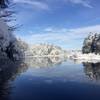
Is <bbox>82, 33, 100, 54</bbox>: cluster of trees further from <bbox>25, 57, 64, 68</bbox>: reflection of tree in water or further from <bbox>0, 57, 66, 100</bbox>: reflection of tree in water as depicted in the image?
<bbox>0, 57, 66, 100</bbox>: reflection of tree in water

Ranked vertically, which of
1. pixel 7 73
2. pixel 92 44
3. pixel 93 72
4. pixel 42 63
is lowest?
pixel 42 63

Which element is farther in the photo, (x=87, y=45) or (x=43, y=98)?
(x=87, y=45)

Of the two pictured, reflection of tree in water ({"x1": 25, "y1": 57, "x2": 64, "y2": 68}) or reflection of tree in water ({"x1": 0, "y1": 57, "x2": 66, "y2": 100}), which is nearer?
reflection of tree in water ({"x1": 0, "y1": 57, "x2": 66, "y2": 100})

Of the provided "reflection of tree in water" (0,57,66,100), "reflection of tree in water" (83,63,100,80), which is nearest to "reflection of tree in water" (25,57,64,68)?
"reflection of tree in water" (0,57,66,100)

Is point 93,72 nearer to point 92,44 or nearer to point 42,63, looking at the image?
point 42,63

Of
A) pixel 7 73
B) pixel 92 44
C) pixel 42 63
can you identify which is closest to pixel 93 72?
Answer: pixel 7 73

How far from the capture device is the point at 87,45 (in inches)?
5069

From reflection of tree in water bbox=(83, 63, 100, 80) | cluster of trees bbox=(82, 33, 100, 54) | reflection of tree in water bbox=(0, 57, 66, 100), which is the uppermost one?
cluster of trees bbox=(82, 33, 100, 54)

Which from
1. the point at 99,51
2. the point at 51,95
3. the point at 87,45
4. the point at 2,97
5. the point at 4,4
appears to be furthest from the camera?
the point at 87,45

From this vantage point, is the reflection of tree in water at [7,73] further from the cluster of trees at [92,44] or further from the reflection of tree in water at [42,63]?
the cluster of trees at [92,44]

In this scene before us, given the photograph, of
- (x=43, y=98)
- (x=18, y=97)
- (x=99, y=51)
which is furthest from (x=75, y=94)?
(x=99, y=51)

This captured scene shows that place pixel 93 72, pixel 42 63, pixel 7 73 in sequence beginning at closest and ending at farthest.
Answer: pixel 7 73
pixel 93 72
pixel 42 63

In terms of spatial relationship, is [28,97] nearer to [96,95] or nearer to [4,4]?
[96,95]

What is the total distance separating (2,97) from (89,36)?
375ft
